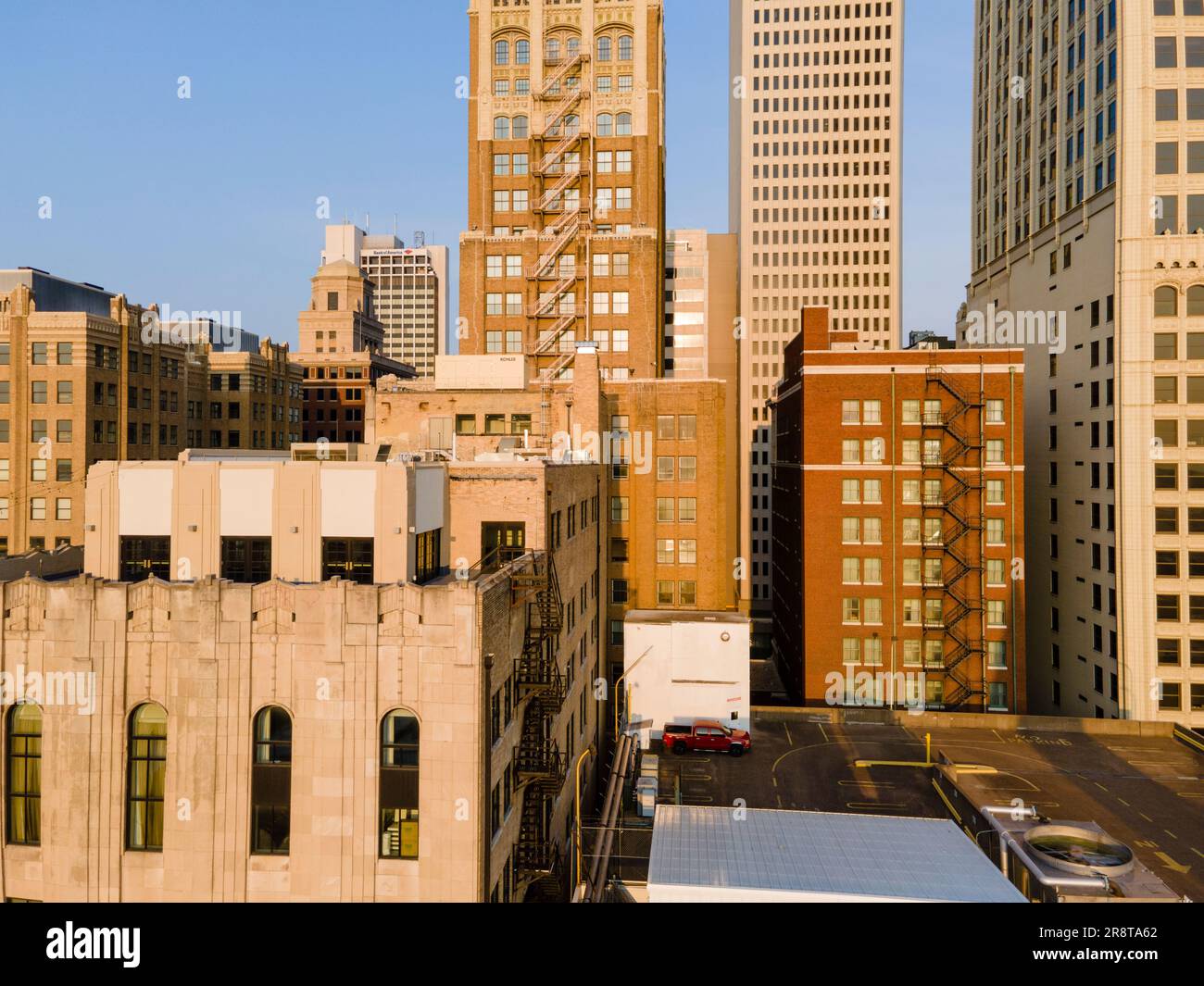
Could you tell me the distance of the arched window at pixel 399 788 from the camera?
20812 mm

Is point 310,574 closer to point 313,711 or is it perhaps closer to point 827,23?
point 313,711

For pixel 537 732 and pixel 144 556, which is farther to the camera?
pixel 144 556

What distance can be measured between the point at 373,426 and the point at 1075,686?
61.9 meters

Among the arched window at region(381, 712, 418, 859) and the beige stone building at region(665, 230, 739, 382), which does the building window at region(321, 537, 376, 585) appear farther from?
the beige stone building at region(665, 230, 739, 382)

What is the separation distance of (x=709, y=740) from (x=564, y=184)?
51371 mm

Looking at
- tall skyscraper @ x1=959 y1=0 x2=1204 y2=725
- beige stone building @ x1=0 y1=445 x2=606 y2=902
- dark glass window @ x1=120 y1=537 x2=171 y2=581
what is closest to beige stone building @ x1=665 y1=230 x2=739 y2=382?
tall skyscraper @ x1=959 y1=0 x2=1204 y2=725

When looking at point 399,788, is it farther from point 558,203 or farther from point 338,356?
point 338,356

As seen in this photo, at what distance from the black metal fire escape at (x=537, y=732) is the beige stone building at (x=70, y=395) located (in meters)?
65.9

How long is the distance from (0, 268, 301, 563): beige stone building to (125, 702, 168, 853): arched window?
6506 centimetres

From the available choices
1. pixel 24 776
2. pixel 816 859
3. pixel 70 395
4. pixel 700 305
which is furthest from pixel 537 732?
pixel 700 305

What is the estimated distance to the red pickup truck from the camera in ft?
147

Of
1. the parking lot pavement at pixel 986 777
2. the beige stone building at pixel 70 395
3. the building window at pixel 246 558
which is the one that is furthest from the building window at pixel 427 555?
the beige stone building at pixel 70 395

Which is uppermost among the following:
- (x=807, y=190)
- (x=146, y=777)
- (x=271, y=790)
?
(x=807, y=190)

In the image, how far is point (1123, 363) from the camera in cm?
6225
